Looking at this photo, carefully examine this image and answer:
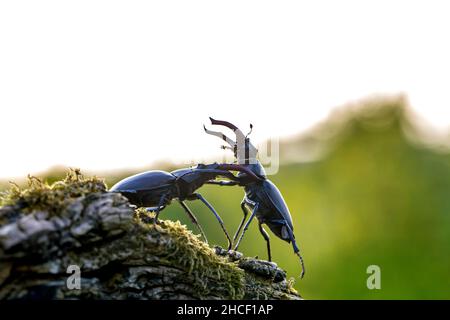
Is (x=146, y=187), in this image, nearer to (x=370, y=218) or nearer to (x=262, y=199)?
(x=262, y=199)

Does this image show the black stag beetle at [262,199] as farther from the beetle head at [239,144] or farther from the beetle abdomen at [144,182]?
the beetle abdomen at [144,182]

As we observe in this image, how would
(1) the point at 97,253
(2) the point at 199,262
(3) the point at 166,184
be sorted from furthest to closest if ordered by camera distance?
(3) the point at 166,184 → (2) the point at 199,262 → (1) the point at 97,253

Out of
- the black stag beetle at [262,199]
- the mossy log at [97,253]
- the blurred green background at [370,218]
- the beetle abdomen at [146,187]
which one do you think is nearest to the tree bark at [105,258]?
the mossy log at [97,253]

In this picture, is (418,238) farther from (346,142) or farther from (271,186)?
(271,186)

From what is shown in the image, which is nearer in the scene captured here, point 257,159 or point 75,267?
point 75,267

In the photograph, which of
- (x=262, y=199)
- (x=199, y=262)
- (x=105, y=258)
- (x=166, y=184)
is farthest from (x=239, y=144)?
(x=105, y=258)
